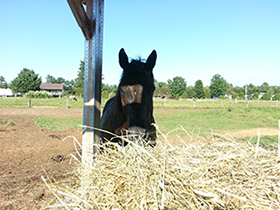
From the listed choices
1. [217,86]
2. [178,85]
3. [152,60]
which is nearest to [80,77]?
[178,85]

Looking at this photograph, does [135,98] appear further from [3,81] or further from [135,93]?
[3,81]

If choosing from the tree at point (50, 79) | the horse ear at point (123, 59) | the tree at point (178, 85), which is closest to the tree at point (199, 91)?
the tree at point (178, 85)

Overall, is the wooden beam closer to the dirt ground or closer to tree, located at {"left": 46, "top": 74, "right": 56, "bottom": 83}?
the dirt ground

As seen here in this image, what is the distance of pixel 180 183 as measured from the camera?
3.64ft

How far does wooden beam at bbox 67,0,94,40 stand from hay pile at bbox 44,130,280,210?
1640 millimetres

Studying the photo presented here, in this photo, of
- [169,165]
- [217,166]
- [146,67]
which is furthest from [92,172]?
[146,67]

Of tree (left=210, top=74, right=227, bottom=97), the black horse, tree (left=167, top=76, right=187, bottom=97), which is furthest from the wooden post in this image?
tree (left=210, top=74, right=227, bottom=97)

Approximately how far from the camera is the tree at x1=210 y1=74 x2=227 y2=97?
6994 centimetres

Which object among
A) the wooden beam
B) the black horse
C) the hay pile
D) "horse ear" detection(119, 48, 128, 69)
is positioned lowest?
the hay pile

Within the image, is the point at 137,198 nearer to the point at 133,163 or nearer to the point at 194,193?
the point at 133,163

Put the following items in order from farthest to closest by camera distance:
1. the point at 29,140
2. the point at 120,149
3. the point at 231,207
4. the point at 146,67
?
1. the point at 29,140
2. the point at 146,67
3. the point at 120,149
4. the point at 231,207

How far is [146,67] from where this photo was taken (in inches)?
111

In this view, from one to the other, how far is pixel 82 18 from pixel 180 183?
2.08 metres

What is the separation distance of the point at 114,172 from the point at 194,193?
56 centimetres
